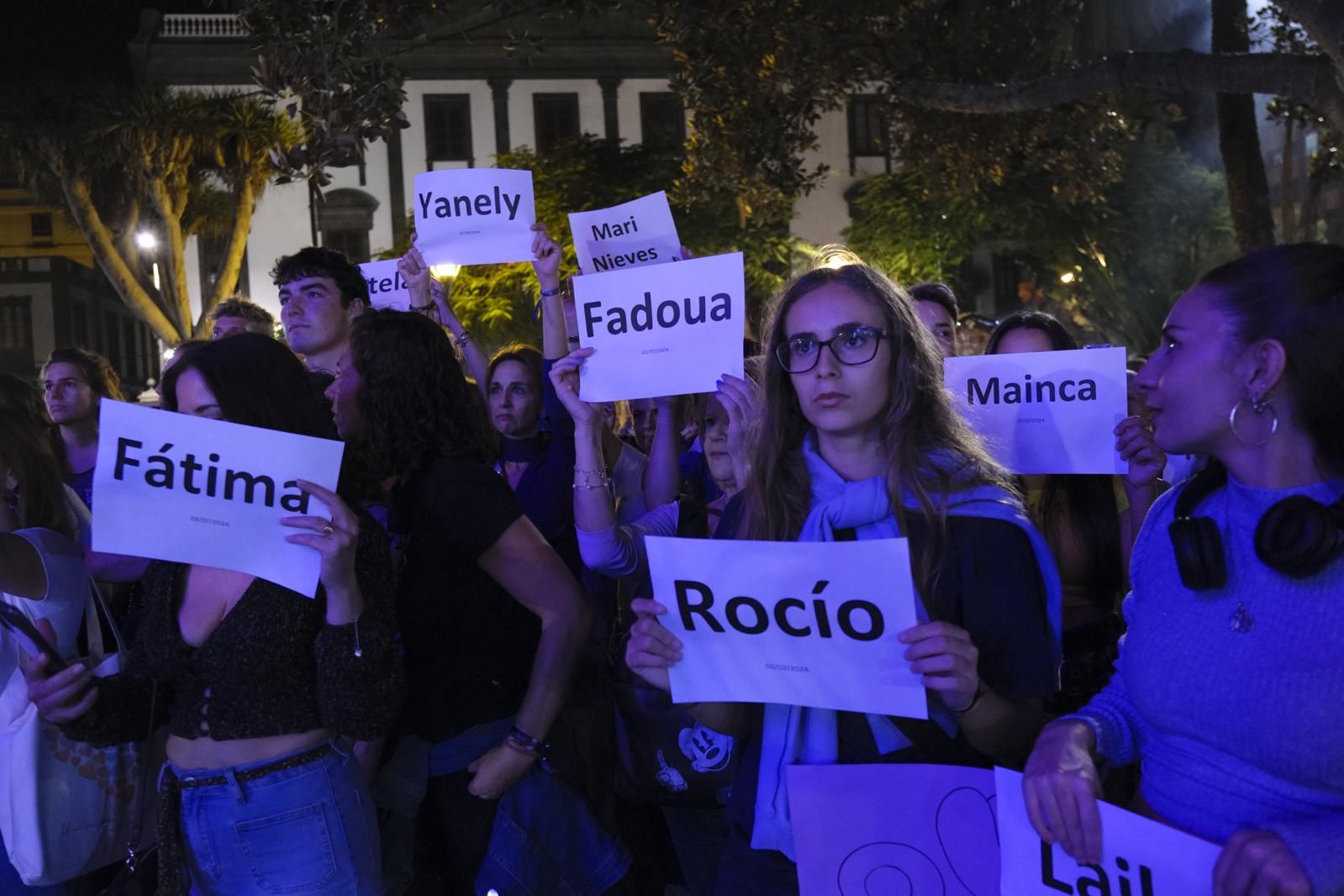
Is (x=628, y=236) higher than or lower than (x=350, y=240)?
lower

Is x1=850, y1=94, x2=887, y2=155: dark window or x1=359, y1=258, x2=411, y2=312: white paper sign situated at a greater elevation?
x1=850, y1=94, x2=887, y2=155: dark window

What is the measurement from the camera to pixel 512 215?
4.94 meters

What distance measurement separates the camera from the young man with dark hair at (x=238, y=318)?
16.2ft

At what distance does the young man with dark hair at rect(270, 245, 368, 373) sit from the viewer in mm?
4539

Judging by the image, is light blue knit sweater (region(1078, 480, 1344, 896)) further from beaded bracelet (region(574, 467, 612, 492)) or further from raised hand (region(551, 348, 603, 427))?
raised hand (region(551, 348, 603, 427))

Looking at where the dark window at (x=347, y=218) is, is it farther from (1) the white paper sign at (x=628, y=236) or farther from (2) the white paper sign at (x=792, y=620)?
(2) the white paper sign at (x=792, y=620)

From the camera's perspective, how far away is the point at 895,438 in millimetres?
2289

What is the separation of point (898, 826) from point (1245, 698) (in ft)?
2.12

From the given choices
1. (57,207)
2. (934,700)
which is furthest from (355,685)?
(57,207)

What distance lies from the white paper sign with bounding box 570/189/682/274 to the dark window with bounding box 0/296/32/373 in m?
47.5

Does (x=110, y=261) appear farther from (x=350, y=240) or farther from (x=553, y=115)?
(x=553, y=115)

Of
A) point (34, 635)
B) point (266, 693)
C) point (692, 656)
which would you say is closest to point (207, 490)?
point (266, 693)

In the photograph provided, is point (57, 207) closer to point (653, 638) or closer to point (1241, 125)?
point (1241, 125)

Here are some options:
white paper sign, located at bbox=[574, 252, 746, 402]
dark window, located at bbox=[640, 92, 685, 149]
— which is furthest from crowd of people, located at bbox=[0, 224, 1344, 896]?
dark window, located at bbox=[640, 92, 685, 149]
